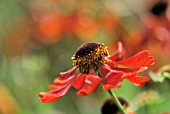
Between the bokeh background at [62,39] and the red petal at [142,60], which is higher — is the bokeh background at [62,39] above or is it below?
above

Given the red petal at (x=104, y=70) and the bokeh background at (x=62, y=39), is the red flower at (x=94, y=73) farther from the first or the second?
the bokeh background at (x=62, y=39)

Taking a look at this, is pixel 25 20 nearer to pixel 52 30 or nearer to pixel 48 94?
pixel 52 30

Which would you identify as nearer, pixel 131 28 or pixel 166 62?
pixel 166 62

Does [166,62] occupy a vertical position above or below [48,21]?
below

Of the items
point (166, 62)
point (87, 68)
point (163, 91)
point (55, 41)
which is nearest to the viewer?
point (87, 68)

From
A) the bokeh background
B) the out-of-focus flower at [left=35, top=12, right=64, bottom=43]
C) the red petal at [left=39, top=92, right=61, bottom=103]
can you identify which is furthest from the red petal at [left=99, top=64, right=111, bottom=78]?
the out-of-focus flower at [left=35, top=12, right=64, bottom=43]

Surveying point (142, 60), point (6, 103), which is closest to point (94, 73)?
point (142, 60)

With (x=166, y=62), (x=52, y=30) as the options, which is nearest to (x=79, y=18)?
(x=52, y=30)

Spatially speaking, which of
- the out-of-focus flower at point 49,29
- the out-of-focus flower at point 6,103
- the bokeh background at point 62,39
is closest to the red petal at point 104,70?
the bokeh background at point 62,39
